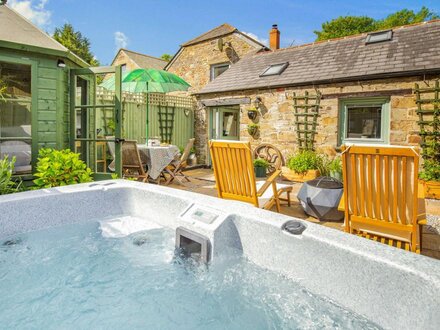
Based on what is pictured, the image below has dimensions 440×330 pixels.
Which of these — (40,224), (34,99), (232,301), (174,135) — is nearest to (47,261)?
(40,224)

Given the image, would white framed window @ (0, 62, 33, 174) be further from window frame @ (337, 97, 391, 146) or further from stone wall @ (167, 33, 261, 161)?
stone wall @ (167, 33, 261, 161)

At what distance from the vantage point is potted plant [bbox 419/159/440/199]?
5098mm

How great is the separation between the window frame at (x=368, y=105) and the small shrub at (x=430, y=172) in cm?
92

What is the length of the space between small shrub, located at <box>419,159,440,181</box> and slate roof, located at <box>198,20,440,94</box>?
171 centimetres

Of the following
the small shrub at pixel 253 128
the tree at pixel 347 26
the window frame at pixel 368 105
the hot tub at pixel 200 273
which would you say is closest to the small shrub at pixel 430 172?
the window frame at pixel 368 105

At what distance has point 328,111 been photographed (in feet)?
22.9

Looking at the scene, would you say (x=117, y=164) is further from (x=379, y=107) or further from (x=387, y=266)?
(x=379, y=107)

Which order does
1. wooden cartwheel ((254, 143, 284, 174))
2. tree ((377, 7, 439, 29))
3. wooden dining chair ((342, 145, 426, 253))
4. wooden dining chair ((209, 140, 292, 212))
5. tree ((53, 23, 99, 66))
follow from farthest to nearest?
1. tree ((53, 23, 99, 66))
2. tree ((377, 7, 439, 29))
3. wooden cartwheel ((254, 143, 284, 174))
4. wooden dining chair ((209, 140, 292, 212))
5. wooden dining chair ((342, 145, 426, 253))

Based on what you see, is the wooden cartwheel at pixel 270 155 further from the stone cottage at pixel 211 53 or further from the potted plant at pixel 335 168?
the stone cottage at pixel 211 53

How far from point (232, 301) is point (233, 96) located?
23.7ft

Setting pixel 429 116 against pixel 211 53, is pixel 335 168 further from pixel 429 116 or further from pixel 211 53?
pixel 211 53

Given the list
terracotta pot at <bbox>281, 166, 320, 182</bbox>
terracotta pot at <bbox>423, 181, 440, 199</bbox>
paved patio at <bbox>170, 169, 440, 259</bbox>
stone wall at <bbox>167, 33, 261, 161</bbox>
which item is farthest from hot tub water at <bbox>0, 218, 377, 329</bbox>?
stone wall at <bbox>167, 33, 261, 161</bbox>

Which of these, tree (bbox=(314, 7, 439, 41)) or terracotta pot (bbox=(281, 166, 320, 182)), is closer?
terracotta pot (bbox=(281, 166, 320, 182))

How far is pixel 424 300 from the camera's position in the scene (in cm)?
138
